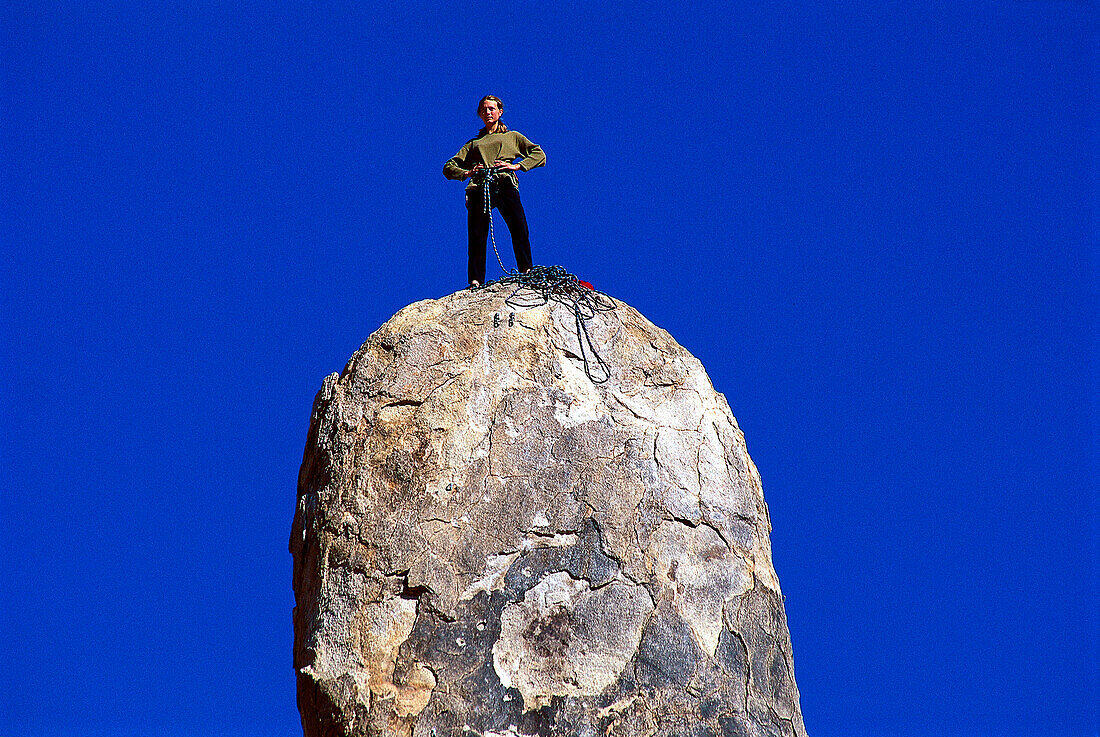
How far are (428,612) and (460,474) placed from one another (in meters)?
0.77

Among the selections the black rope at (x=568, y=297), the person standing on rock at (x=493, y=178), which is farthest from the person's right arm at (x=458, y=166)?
the black rope at (x=568, y=297)

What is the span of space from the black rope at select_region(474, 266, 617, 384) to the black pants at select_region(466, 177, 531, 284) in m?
0.49

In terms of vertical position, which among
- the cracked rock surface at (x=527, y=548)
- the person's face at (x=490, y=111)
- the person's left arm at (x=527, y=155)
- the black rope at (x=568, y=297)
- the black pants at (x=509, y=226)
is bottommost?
the cracked rock surface at (x=527, y=548)

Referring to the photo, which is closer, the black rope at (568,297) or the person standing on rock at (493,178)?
the black rope at (568,297)

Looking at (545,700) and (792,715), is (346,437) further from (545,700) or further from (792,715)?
(792,715)

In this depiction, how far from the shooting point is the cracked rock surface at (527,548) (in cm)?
673

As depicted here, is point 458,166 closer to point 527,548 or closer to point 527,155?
point 527,155

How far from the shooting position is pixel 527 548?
22.8 feet

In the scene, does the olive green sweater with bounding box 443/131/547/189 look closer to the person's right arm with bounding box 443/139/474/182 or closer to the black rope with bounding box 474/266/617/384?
the person's right arm with bounding box 443/139/474/182

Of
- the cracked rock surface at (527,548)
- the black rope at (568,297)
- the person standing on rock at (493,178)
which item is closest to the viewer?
the cracked rock surface at (527,548)

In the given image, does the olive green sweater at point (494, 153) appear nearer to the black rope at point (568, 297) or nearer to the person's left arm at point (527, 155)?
the person's left arm at point (527, 155)

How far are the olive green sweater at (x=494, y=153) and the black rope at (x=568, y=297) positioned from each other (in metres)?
0.89

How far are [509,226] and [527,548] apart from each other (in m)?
2.63

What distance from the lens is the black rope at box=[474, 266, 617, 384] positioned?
24.9ft
